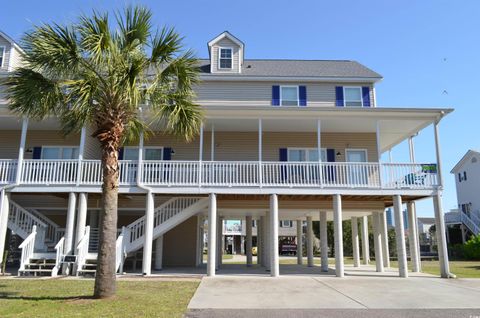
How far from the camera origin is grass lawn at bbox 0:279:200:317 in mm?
7199

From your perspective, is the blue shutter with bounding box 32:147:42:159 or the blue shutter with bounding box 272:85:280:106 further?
the blue shutter with bounding box 272:85:280:106

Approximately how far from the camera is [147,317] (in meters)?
6.80

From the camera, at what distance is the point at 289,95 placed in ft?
63.0

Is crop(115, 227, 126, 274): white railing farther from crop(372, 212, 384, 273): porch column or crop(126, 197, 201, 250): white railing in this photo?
crop(372, 212, 384, 273): porch column

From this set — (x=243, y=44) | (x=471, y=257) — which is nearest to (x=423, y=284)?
(x=243, y=44)

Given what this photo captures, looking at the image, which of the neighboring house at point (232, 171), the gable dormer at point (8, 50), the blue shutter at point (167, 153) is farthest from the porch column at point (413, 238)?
the gable dormer at point (8, 50)

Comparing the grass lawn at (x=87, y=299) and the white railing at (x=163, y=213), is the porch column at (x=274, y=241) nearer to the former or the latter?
the white railing at (x=163, y=213)

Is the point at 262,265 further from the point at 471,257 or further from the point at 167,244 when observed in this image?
the point at 471,257

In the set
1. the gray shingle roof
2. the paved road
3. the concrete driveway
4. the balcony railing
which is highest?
the gray shingle roof

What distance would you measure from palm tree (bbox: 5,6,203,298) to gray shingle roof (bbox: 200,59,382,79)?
378 inches

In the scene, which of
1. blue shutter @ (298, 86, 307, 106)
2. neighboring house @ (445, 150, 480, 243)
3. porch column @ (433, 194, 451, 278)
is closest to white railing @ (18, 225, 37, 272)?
blue shutter @ (298, 86, 307, 106)

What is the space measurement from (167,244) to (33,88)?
10.7 metres

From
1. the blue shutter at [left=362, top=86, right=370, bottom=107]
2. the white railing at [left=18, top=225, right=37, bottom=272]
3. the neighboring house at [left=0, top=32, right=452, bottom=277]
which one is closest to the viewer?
the white railing at [left=18, top=225, right=37, bottom=272]

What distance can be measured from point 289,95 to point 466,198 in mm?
26703
